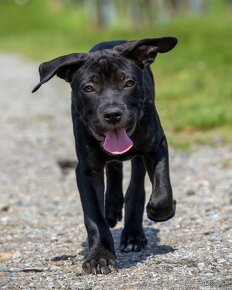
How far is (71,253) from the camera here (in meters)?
6.29

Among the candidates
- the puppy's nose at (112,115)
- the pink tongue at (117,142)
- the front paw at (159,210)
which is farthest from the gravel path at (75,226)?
the puppy's nose at (112,115)

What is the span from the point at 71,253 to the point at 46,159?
14.5 ft

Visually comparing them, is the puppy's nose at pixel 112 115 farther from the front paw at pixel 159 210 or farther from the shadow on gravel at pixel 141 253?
the shadow on gravel at pixel 141 253

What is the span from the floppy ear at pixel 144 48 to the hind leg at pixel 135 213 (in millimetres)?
925

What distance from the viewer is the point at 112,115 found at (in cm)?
552

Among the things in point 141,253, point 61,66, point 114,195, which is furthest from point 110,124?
point 114,195

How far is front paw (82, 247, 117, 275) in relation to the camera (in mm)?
5598

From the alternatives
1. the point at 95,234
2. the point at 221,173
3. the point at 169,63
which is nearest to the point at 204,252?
the point at 95,234

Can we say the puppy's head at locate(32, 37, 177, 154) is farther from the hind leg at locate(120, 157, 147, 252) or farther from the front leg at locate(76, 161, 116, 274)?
the hind leg at locate(120, 157, 147, 252)

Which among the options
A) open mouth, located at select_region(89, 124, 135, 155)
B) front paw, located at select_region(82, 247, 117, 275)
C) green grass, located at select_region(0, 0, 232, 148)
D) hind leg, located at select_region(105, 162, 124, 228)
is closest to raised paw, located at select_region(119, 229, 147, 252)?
hind leg, located at select_region(105, 162, 124, 228)

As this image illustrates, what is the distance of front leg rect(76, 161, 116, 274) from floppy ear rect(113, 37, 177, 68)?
2.46 ft

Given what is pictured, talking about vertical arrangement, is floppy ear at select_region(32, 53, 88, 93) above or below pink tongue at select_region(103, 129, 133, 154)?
above

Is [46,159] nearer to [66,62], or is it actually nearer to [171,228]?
[171,228]

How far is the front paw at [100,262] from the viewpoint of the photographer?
560cm
